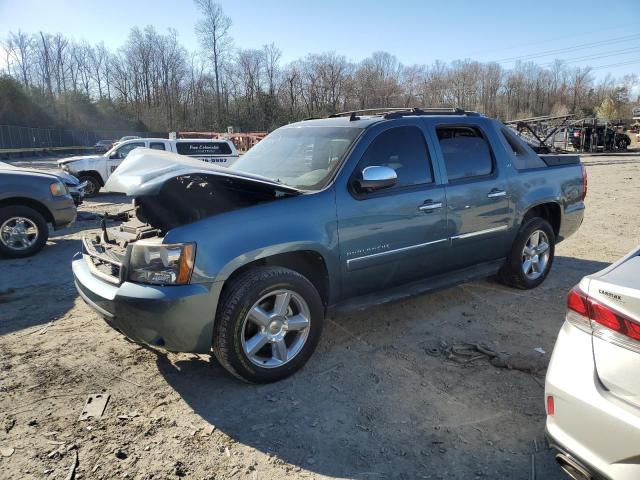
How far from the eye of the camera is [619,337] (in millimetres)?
1959

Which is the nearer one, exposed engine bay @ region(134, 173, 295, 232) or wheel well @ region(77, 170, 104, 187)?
exposed engine bay @ region(134, 173, 295, 232)

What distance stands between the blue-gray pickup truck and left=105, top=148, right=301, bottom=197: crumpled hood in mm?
18

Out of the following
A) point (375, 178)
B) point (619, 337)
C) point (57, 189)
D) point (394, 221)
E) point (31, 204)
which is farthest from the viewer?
point (57, 189)

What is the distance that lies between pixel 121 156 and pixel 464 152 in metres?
14.0

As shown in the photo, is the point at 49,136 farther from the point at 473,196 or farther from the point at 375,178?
the point at 375,178

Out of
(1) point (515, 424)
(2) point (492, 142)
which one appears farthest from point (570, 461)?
(2) point (492, 142)

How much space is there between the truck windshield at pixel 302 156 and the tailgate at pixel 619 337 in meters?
2.12

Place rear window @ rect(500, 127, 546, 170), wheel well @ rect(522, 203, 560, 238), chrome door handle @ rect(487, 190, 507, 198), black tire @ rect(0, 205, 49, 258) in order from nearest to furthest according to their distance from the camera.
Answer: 1. chrome door handle @ rect(487, 190, 507, 198)
2. rear window @ rect(500, 127, 546, 170)
3. wheel well @ rect(522, 203, 560, 238)
4. black tire @ rect(0, 205, 49, 258)

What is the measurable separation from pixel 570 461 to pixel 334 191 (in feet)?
7.45

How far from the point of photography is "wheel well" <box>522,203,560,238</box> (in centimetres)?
537

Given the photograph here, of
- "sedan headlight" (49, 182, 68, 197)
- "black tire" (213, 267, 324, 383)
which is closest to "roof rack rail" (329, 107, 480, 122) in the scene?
"black tire" (213, 267, 324, 383)

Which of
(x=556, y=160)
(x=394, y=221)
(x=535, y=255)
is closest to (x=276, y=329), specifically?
(x=394, y=221)

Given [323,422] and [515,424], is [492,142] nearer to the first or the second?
[515,424]

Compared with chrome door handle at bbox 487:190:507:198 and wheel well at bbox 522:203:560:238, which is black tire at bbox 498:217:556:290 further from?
chrome door handle at bbox 487:190:507:198
